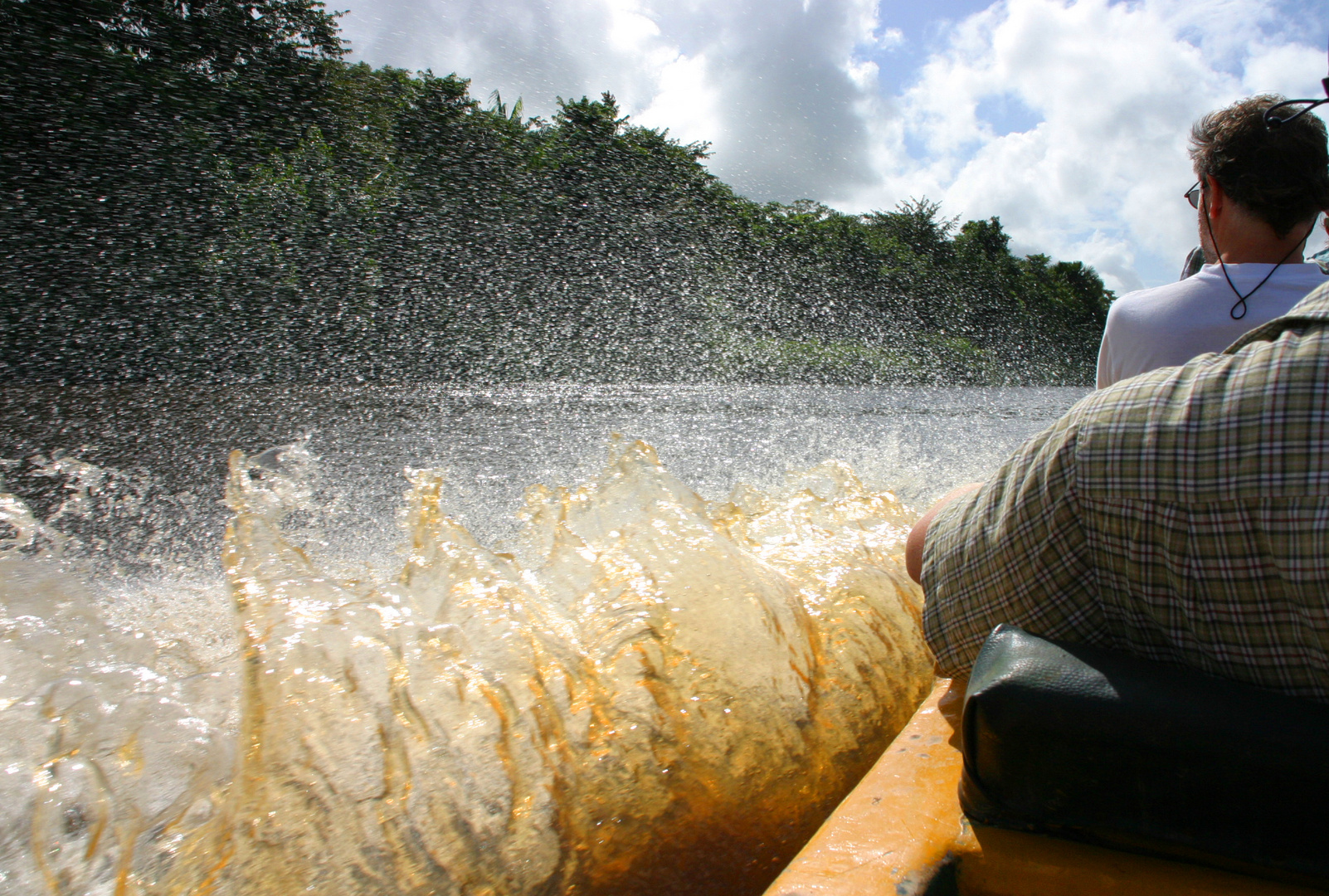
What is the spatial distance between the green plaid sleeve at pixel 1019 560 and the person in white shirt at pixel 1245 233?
75 cm

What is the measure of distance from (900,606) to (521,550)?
89 cm

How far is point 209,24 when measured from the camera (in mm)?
13492

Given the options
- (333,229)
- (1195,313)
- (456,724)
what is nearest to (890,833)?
(456,724)

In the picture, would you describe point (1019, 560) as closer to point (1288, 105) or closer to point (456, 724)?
point (456, 724)

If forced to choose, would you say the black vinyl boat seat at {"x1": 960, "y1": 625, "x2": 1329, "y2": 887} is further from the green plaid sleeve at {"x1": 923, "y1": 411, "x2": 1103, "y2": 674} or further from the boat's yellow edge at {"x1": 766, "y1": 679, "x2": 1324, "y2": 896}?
the green plaid sleeve at {"x1": 923, "y1": 411, "x2": 1103, "y2": 674}

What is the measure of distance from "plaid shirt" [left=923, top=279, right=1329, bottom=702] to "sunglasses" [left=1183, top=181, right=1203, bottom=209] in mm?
1064

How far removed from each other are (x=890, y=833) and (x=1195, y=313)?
3.96ft

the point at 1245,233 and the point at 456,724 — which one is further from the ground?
the point at 1245,233

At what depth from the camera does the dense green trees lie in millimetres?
12352

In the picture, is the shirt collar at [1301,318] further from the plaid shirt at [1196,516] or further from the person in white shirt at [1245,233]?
the person in white shirt at [1245,233]

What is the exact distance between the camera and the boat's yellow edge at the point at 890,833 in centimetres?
71

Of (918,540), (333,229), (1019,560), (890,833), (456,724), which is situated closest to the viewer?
(890,833)

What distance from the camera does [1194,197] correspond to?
1592 millimetres

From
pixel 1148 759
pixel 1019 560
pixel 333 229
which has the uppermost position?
pixel 333 229
